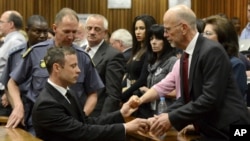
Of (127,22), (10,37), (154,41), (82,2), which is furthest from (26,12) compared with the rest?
(154,41)

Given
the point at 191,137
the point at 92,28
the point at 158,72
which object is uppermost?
the point at 92,28

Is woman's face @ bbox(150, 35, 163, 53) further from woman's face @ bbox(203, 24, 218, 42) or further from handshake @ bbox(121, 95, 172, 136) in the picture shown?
handshake @ bbox(121, 95, 172, 136)

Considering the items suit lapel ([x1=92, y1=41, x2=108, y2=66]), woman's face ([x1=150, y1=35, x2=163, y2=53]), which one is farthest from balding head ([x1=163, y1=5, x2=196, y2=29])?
woman's face ([x1=150, y1=35, x2=163, y2=53])

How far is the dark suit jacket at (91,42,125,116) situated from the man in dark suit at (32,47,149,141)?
1.12 metres

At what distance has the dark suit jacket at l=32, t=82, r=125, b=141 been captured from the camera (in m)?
3.20

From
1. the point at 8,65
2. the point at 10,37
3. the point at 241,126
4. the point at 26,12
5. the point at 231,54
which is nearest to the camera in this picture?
the point at 241,126

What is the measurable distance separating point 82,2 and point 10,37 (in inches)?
128

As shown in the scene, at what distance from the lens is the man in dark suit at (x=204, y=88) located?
314cm

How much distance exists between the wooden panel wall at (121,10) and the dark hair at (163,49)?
4240mm

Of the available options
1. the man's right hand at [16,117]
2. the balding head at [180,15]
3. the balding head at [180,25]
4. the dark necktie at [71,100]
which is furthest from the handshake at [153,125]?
the man's right hand at [16,117]

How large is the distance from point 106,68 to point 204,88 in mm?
1596

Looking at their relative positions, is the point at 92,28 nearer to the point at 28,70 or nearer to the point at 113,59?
the point at 113,59

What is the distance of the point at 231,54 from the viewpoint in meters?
3.71

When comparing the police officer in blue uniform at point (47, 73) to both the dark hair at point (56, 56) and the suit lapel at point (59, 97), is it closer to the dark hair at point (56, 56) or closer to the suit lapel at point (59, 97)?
the dark hair at point (56, 56)
